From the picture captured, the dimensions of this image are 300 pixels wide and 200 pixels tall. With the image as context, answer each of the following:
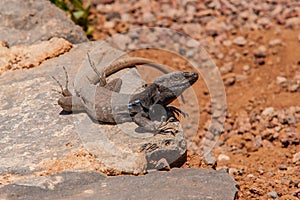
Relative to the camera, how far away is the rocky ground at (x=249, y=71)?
18.5 feet

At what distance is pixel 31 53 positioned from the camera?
598cm

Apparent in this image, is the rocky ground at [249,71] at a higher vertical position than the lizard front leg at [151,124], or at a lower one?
lower

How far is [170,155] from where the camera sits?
4688mm

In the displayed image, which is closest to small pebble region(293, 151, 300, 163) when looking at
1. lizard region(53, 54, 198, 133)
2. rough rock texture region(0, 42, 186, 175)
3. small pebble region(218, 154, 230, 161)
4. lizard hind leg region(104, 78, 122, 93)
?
small pebble region(218, 154, 230, 161)

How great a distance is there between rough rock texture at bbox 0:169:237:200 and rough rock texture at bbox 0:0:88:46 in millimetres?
2242

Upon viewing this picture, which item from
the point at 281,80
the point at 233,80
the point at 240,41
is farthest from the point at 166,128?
the point at 240,41

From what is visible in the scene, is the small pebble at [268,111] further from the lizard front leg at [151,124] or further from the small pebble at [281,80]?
the lizard front leg at [151,124]

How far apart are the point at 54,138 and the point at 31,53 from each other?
4.92ft

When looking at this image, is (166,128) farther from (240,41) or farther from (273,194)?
(240,41)

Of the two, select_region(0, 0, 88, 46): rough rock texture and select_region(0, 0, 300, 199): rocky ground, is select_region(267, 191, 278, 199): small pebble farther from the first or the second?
select_region(0, 0, 88, 46): rough rock texture

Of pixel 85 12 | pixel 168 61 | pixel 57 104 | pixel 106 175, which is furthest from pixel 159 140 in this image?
pixel 85 12

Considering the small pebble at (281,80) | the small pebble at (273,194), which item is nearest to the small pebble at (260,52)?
the small pebble at (281,80)

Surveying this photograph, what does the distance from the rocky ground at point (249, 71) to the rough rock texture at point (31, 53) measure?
1717mm

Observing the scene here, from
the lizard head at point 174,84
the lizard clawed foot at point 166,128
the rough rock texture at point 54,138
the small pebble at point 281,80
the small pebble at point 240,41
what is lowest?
the small pebble at point 281,80
